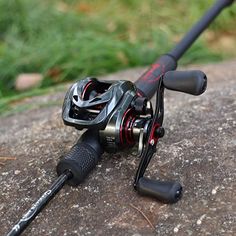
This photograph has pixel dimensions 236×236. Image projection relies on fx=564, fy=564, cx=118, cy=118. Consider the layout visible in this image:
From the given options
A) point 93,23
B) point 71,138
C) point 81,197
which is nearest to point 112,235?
point 81,197

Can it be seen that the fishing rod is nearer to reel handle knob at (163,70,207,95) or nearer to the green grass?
reel handle knob at (163,70,207,95)

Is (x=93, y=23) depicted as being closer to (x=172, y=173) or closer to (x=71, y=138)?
(x=71, y=138)

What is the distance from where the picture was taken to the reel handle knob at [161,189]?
1.91 meters

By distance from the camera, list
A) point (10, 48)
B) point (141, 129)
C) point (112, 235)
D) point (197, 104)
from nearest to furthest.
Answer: point (112, 235)
point (141, 129)
point (197, 104)
point (10, 48)

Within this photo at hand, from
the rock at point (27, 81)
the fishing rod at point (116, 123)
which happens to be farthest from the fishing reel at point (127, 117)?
the rock at point (27, 81)

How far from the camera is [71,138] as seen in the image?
8.05 ft

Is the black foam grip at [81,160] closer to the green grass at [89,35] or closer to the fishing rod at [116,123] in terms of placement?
the fishing rod at [116,123]

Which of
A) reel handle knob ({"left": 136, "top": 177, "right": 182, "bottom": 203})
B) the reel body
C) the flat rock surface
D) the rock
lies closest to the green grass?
the rock

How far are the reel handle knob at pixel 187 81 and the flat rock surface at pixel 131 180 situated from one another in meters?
0.35

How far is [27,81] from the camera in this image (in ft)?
11.8

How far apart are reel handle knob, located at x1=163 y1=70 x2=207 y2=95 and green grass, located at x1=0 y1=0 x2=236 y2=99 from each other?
165cm

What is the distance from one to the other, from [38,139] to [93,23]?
1921 millimetres

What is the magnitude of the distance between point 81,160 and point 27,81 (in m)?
1.69

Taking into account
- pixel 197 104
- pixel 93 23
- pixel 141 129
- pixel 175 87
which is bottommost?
pixel 93 23
